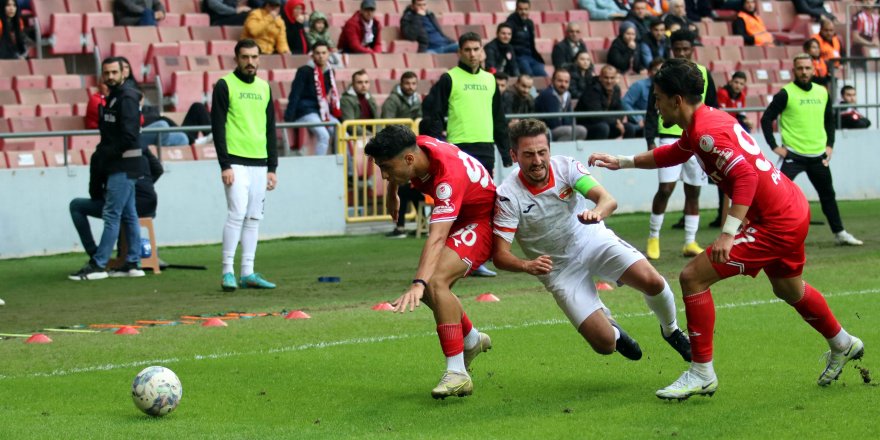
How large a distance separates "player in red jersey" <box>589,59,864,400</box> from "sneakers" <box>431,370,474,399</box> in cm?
102

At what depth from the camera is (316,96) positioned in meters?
18.0

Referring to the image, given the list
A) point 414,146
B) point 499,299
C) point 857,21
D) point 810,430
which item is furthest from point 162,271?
point 857,21

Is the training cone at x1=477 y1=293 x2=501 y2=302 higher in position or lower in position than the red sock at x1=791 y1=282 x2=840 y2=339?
lower

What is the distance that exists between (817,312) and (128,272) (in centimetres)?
853

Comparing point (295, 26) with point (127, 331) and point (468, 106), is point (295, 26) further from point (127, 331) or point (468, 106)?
point (127, 331)

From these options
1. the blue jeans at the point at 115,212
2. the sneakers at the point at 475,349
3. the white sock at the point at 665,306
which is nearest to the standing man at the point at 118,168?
the blue jeans at the point at 115,212

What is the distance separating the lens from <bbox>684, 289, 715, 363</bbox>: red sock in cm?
677

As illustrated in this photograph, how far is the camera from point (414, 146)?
7.13 m

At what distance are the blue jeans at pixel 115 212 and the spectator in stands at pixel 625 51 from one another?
11090 mm

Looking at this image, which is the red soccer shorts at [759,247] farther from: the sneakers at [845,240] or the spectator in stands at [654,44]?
the spectator in stands at [654,44]

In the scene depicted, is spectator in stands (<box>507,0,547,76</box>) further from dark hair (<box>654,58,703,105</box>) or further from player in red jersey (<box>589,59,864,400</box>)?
dark hair (<box>654,58,703,105</box>)

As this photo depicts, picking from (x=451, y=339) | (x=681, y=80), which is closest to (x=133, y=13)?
(x=451, y=339)

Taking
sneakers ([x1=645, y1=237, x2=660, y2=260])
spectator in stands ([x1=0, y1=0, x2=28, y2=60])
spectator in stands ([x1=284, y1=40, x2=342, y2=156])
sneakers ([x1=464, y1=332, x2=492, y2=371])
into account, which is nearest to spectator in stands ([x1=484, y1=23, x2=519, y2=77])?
spectator in stands ([x1=284, y1=40, x2=342, y2=156])

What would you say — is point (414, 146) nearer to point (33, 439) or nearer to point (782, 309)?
point (33, 439)
